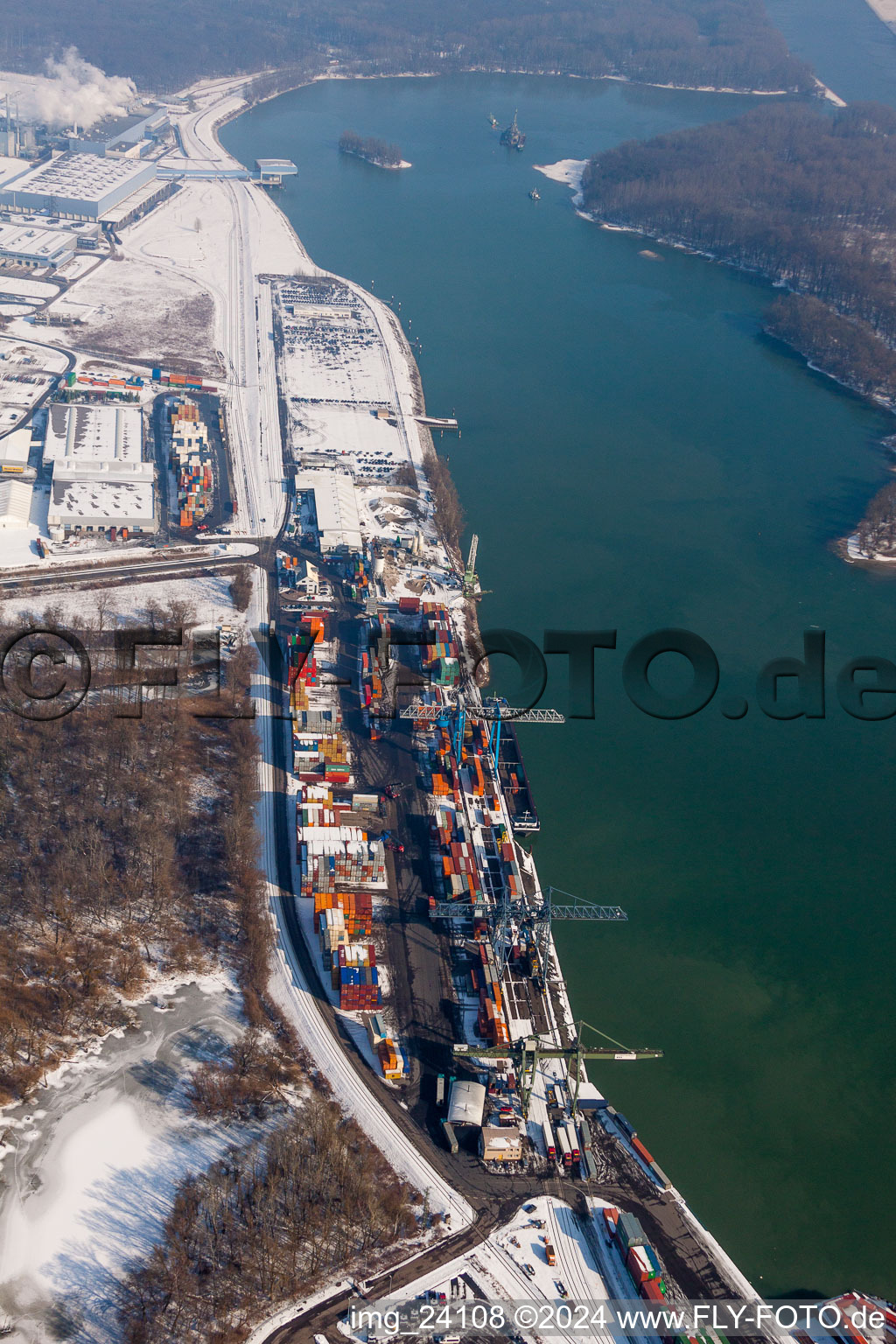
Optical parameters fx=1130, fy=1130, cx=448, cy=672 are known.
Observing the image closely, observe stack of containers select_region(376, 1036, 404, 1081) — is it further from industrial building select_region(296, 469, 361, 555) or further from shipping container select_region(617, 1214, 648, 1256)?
industrial building select_region(296, 469, 361, 555)

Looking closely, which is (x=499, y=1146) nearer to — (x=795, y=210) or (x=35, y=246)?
(x=35, y=246)

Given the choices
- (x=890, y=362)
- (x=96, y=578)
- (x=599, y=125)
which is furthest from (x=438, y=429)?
(x=599, y=125)

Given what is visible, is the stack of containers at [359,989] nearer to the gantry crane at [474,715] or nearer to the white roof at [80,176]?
the gantry crane at [474,715]

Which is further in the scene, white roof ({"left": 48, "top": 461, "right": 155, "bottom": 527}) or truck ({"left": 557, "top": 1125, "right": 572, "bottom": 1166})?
white roof ({"left": 48, "top": 461, "right": 155, "bottom": 527})

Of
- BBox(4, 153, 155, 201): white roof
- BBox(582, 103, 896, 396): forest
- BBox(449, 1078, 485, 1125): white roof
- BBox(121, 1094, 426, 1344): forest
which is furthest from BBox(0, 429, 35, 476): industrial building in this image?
BBox(582, 103, 896, 396): forest

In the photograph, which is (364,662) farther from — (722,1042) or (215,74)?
(215,74)

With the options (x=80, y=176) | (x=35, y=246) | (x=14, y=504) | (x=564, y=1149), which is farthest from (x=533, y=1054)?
(x=80, y=176)
